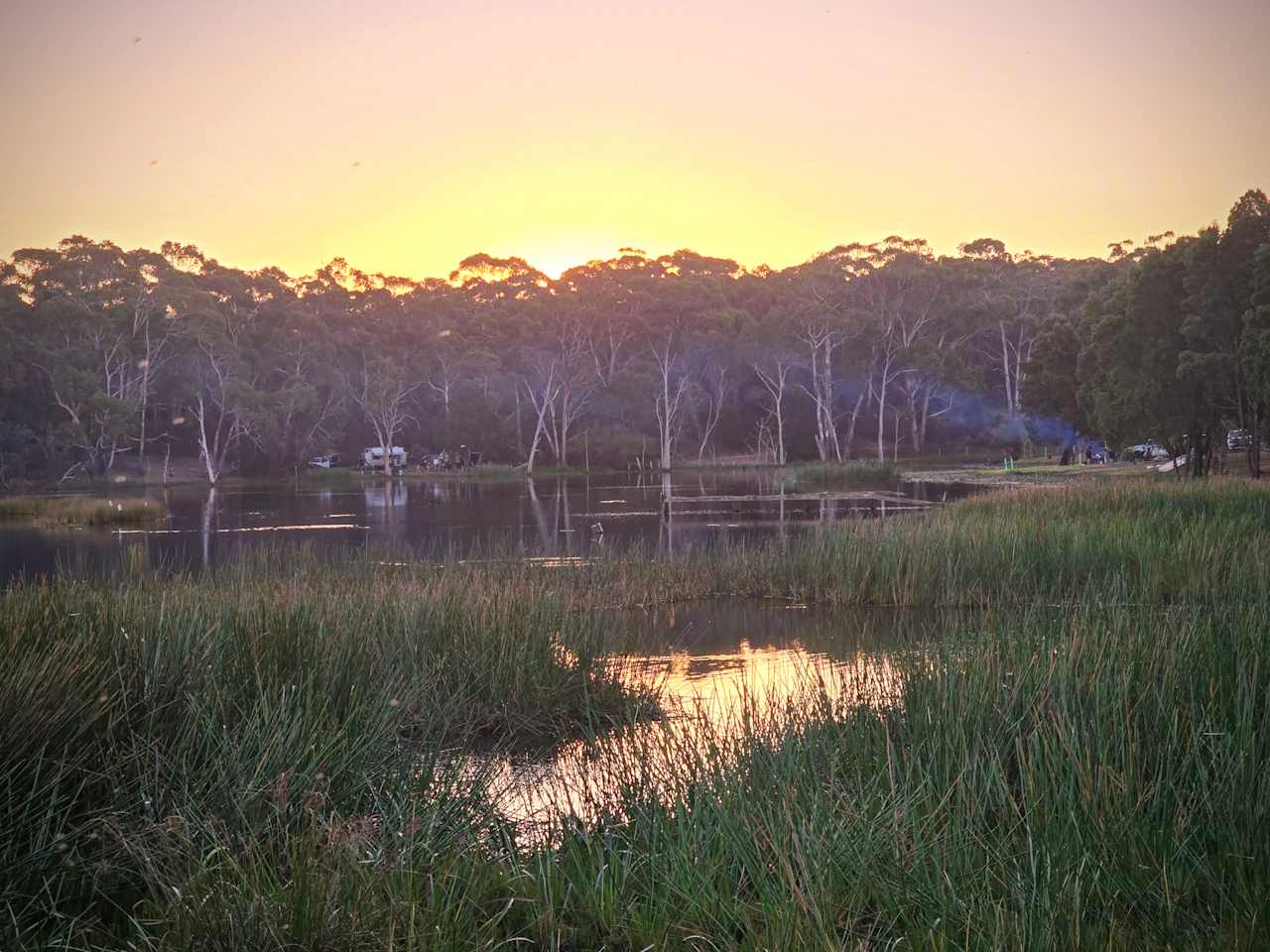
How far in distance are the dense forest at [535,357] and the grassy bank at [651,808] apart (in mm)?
38849

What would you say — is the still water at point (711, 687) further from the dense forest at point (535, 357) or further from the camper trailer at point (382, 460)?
the camper trailer at point (382, 460)

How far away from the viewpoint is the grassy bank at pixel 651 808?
3518 mm

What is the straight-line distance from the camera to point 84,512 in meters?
32.3

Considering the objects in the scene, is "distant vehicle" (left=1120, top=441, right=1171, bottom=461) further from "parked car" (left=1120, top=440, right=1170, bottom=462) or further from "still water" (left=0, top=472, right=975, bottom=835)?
"still water" (left=0, top=472, right=975, bottom=835)

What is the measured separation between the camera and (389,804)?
4883 mm

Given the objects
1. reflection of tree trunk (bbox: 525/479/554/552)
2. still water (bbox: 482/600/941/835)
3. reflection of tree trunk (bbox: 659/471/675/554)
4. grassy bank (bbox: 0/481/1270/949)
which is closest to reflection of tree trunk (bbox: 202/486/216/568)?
still water (bbox: 482/600/941/835)

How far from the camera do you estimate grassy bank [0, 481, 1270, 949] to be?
3518 millimetres

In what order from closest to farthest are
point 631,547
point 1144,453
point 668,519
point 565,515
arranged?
point 631,547 < point 668,519 < point 565,515 < point 1144,453

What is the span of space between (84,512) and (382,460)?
28649mm

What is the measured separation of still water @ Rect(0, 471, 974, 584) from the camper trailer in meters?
10.2

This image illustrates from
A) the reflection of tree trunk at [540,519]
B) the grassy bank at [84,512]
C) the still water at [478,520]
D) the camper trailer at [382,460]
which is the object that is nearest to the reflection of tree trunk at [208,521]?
the still water at [478,520]

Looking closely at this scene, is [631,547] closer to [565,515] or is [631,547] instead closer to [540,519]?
[540,519]

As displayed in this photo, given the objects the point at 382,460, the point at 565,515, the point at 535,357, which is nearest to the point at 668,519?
the point at 565,515

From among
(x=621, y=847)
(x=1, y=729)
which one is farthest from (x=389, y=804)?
(x=1, y=729)
